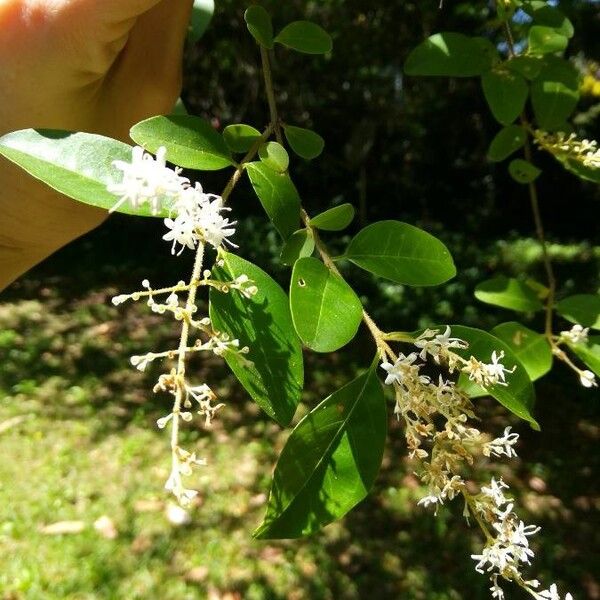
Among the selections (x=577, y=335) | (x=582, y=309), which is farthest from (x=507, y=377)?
(x=582, y=309)

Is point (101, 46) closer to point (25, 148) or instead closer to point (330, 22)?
point (25, 148)

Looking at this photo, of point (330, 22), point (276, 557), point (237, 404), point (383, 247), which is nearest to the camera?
point (383, 247)

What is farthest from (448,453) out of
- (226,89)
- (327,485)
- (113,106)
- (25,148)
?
(226,89)

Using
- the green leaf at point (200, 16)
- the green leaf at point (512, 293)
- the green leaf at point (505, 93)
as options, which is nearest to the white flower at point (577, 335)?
the green leaf at point (512, 293)

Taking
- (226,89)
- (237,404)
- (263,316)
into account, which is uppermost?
(263,316)

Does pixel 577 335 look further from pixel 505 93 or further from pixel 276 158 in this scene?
pixel 276 158

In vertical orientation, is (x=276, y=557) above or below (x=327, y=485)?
below

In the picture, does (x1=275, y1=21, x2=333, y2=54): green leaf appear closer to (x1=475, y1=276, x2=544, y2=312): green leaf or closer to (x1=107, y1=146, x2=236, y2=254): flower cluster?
(x1=107, y1=146, x2=236, y2=254): flower cluster

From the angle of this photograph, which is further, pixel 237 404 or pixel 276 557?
pixel 237 404

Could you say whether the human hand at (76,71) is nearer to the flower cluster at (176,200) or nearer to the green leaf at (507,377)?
the flower cluster at (176,200)
